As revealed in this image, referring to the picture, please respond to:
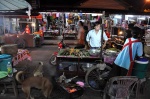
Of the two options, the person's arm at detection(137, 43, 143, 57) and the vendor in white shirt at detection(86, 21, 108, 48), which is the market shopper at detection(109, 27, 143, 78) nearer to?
the person's arm at detection(137, 43, 143, 57)

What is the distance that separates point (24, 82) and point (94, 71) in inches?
94.7

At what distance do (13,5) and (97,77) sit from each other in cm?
362

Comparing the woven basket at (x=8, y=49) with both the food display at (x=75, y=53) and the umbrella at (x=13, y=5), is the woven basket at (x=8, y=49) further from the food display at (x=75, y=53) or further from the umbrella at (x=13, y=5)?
the umbrella at (x=13, y=5)

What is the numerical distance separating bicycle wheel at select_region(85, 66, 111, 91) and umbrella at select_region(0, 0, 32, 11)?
3.12 meters

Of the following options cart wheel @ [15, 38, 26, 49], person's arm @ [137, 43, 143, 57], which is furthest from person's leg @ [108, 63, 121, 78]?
cart wheel @ [15, 38, 26, 49]

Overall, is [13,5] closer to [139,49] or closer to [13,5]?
[13,5]

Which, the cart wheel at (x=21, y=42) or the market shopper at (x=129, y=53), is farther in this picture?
the cart wheel at (x=21, y=42)

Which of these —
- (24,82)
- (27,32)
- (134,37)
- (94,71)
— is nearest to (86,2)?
(134,37)

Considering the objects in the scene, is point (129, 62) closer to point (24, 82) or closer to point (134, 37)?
point (134, 37)

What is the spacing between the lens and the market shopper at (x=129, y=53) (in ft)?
15.7

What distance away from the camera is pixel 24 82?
200 inches

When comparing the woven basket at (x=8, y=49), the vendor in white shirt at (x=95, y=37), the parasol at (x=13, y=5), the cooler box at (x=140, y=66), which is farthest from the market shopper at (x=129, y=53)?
the woven basket at (x=8, y=49)

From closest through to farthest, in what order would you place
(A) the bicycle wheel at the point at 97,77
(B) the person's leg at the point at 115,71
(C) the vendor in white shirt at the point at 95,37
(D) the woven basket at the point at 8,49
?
(B) the person's leg at the point at 115,71 → (A) the bicycle wheel at the point at 97,77 → (C) the vendor in white shirt at the point at 95,37 → (D) the woven basket at the point at 8,49

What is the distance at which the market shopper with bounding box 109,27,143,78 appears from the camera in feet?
15.7
